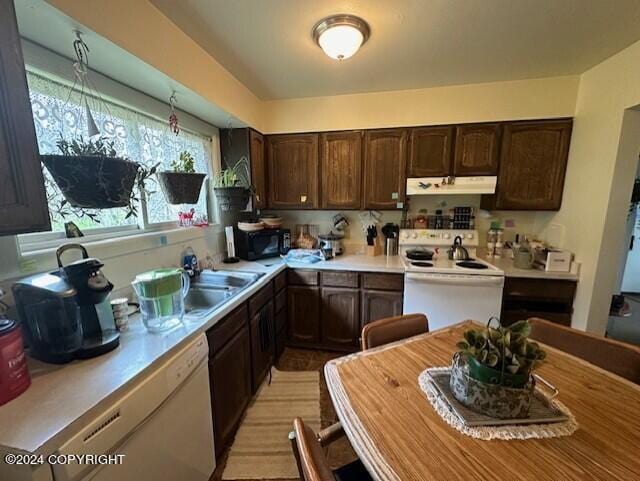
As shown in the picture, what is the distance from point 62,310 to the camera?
36.6 inches

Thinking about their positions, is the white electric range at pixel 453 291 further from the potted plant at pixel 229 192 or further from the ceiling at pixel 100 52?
the ceiling at pixel 100 52

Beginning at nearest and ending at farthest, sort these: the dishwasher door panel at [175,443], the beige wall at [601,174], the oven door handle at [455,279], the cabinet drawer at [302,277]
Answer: the dishwasher door panel at [175,443], the beige wall at [601,174], the oven door handle at [455,279], the cabinet drawer at [302,277]

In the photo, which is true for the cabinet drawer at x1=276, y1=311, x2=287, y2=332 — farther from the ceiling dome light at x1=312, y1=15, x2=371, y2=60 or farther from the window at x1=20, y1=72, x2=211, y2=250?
the ceiling dome light at x1=312, y1=15, x2=371, y2=60

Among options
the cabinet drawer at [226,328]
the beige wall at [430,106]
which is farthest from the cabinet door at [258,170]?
the cabinet drawer at [226,328]

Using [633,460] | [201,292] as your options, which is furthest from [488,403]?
[201,292]

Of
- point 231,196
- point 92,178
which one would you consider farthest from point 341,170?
point 92,178

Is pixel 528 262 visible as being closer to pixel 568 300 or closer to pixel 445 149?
pixel 568 300

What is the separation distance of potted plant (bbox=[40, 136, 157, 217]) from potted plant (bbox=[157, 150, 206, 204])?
352 millimetres

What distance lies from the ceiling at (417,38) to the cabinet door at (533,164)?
17.0 inches

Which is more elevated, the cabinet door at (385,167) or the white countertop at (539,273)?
the cabinet door at (385,167)

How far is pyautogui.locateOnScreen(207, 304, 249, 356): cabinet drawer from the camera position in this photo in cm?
138

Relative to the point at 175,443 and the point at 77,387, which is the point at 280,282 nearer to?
the point at 175,443

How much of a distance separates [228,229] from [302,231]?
84 centimetres

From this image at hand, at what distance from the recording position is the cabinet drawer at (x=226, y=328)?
1378 millimetres
